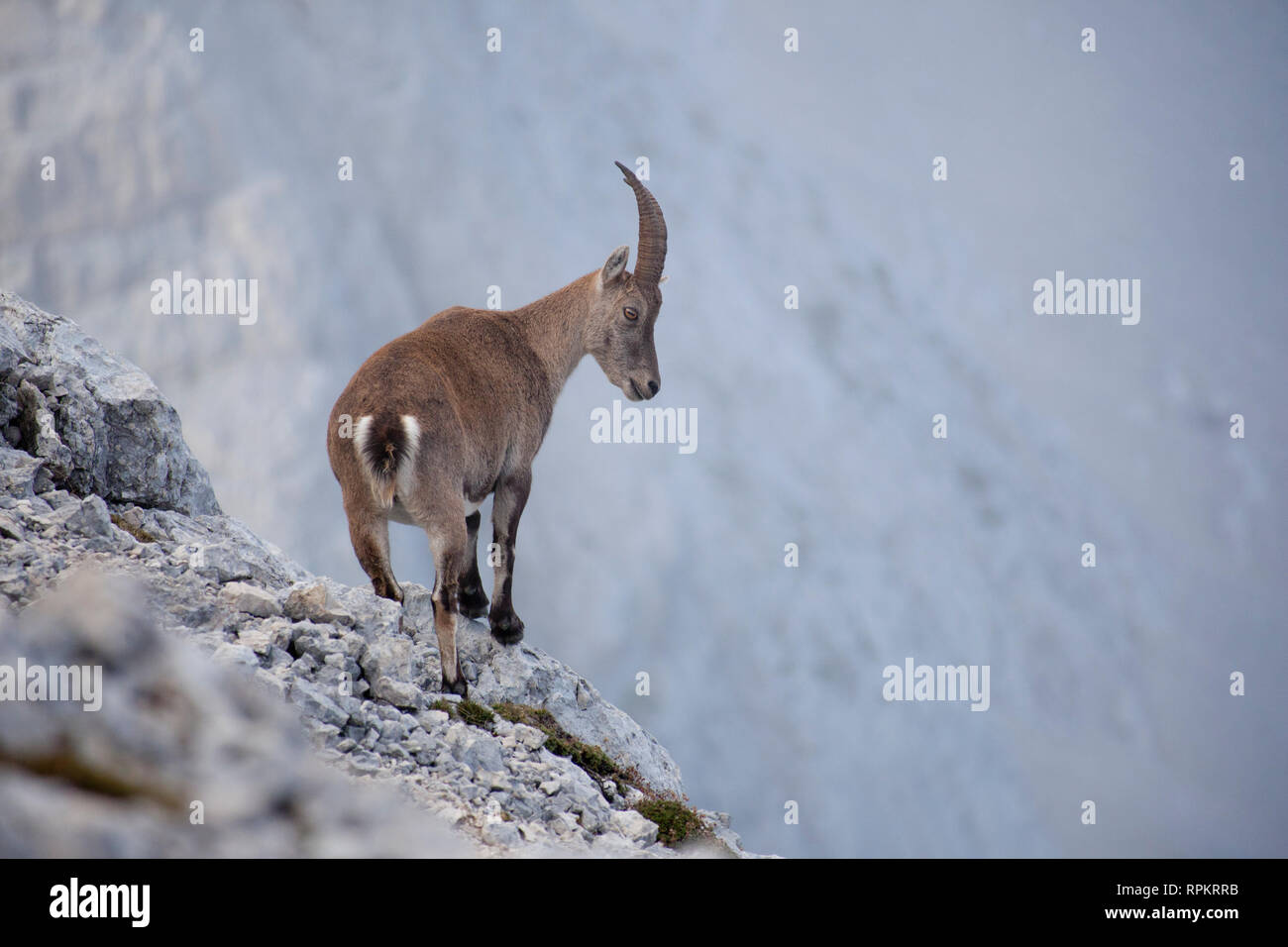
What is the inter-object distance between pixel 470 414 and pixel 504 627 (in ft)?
9.42

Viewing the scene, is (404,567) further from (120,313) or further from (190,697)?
(190,697)

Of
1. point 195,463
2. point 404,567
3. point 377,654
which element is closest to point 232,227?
point 404,567

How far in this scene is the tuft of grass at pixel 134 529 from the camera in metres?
10.4

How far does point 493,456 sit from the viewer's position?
11516mm

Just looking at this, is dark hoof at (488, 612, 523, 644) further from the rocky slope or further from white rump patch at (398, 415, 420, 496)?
white rump patch at (398, 415, 420, 496)

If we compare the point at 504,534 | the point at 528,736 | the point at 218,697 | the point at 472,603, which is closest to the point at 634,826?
the point at 528,736

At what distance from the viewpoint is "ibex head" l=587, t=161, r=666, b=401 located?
533 inches

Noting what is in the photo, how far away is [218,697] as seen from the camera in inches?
116

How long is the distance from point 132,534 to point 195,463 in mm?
2485

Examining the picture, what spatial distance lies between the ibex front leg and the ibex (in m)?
0.02

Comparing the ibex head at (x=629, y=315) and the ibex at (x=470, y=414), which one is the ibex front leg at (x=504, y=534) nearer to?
the ibex at (x=470, y=414)

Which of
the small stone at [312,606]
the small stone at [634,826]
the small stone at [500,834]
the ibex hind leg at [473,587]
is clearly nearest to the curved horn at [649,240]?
the ibex hind leg at [473,587]

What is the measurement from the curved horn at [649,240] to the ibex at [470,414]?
2 centimetres

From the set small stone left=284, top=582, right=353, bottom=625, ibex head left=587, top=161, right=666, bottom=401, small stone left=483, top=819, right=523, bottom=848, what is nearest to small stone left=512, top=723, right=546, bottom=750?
small stone left=284, top=582, right=353, bottom=625
